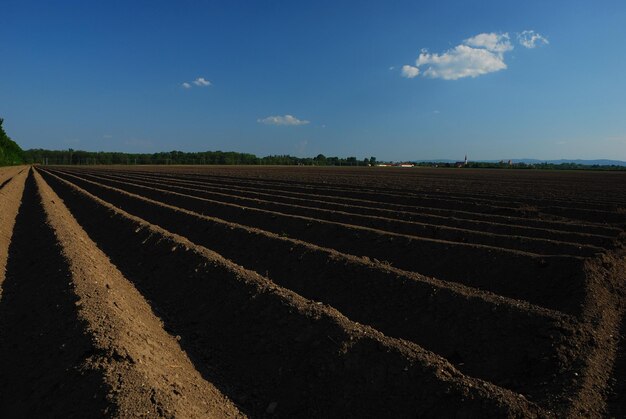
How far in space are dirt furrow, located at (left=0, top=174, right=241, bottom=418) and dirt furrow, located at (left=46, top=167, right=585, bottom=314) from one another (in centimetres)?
A: 538

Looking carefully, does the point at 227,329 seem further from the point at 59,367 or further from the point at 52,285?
the point at 52,285

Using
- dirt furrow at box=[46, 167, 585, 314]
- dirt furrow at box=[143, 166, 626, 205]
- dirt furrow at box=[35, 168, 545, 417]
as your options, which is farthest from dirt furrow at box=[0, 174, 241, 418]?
dirt furrow at box=[143, 166, 626, 205]

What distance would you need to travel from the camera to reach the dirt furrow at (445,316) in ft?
17.0

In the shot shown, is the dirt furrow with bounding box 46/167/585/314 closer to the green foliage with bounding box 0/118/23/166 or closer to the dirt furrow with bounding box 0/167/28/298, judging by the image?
the dirt furrow with bounding box 0/167/28/298

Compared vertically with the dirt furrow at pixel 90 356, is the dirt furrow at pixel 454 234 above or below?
above

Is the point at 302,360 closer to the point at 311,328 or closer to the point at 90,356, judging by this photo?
the point at 311,328

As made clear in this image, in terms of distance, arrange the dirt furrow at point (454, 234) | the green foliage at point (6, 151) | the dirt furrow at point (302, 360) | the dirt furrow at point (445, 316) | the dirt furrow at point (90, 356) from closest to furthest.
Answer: the dirt furrow at point (90, 356) → the dirt furrow at point (302, 360) → the dirt furrow at point (445, 316) → the dirt furrow at point (454, 234) → the green foliage at point (6, 151)

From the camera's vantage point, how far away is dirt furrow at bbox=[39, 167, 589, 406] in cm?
518

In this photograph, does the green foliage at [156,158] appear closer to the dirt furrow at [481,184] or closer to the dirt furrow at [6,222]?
the dirt furrow at [481,184]

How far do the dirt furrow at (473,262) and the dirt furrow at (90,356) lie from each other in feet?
17.6

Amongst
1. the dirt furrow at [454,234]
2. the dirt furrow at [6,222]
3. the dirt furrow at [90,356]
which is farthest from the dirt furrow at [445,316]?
the dirt furrow at [6,222]

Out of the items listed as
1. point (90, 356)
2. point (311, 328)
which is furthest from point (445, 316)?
point (90, 356)

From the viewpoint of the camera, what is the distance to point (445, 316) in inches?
249

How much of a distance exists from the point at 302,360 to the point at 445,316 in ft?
8.05
